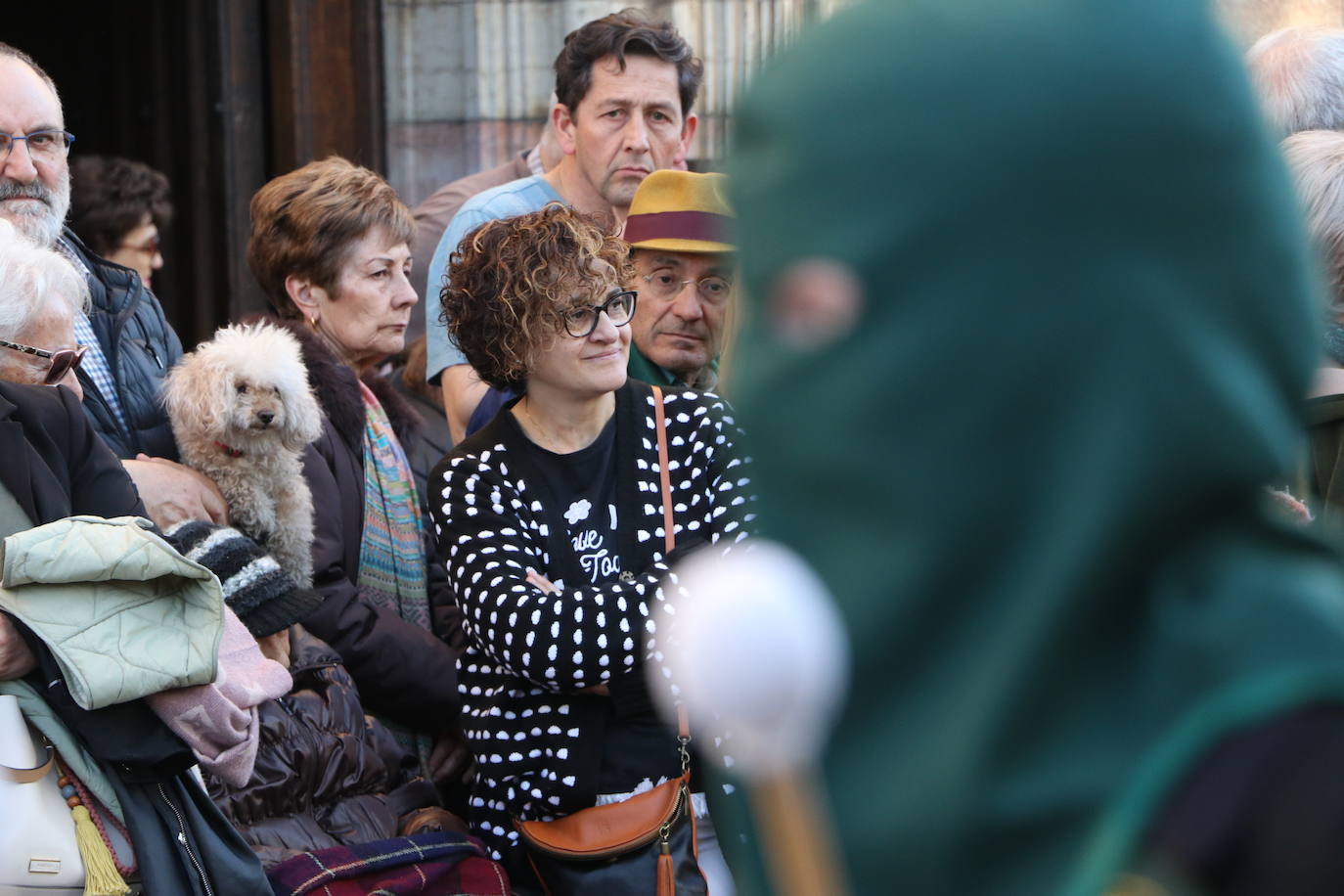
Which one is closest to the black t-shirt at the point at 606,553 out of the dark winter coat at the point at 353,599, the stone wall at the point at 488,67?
the dark winter coat at the point at 353,599

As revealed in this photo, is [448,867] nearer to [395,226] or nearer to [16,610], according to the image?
[16,610]

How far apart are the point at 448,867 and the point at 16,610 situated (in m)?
1.07

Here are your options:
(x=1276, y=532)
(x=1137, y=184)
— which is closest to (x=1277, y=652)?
(x=1276, y=532)

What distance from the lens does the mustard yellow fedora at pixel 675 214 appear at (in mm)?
4250

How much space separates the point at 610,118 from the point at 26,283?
1879mm

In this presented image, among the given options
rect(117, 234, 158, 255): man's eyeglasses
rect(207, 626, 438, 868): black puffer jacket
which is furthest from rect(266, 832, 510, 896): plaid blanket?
rect(117, 234, 158, 255): man's eyeglasses

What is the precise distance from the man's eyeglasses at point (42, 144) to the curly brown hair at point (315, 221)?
623mm

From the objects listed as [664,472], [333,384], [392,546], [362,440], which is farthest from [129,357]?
[664,472]

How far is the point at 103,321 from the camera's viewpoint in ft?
13.8

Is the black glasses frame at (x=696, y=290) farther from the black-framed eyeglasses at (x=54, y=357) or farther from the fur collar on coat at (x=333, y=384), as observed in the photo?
the black-framed eyeglasses at (x=54, y=357)

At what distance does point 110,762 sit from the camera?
3.17 metres

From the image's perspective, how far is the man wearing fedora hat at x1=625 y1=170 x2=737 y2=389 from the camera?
14.0ft

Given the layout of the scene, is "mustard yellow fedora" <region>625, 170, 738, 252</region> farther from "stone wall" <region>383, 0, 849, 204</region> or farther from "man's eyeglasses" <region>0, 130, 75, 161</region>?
"stone wall" <region>383, 0, 849, 204</region>

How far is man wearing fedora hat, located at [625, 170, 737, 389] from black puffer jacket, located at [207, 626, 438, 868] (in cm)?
112
